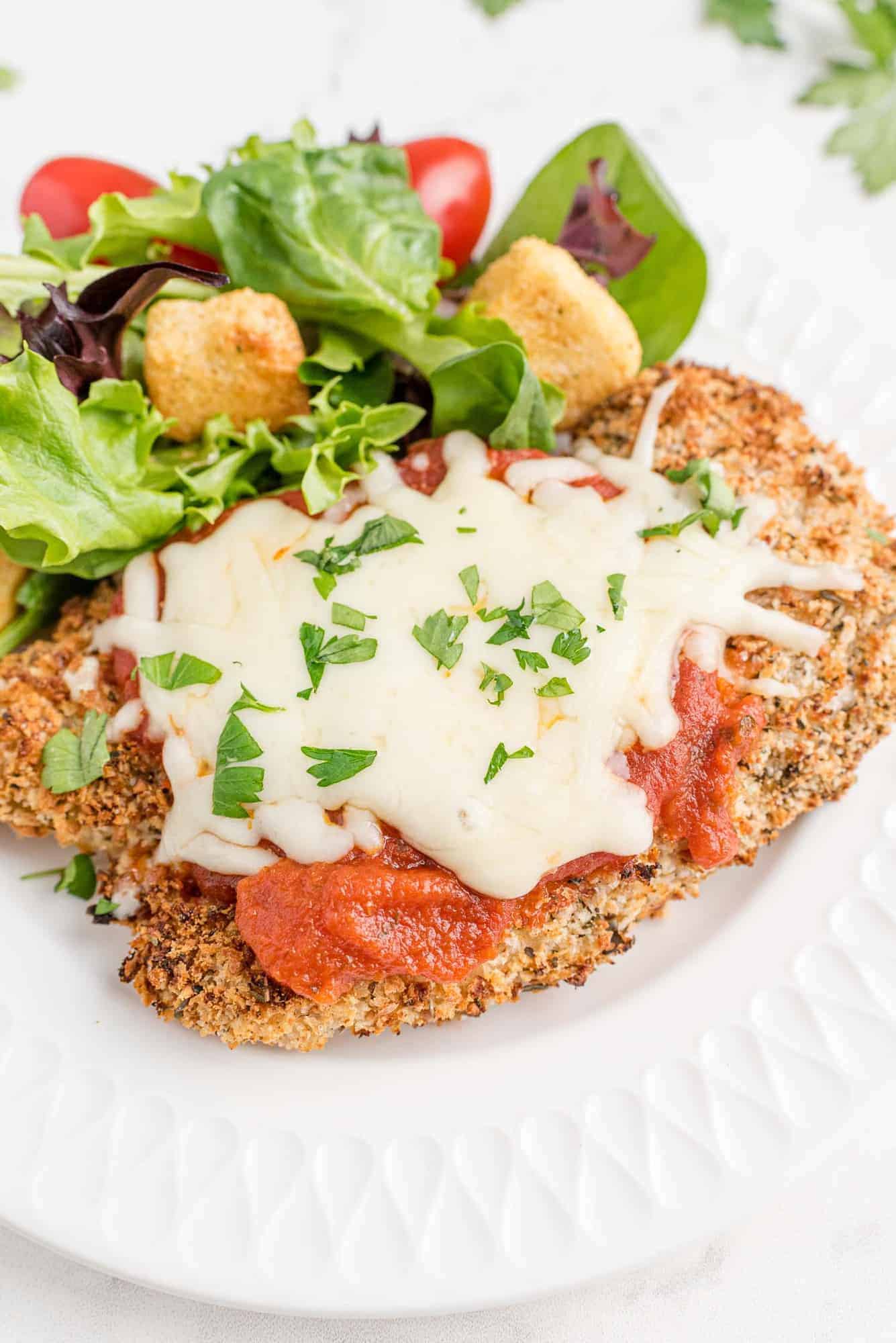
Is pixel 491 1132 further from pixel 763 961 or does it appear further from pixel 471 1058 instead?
pixel 763 961

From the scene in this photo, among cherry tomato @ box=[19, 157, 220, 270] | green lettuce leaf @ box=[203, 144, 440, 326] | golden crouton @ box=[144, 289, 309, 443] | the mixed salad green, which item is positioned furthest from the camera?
cherry tomato @ box=[19, 157, 220, 270]

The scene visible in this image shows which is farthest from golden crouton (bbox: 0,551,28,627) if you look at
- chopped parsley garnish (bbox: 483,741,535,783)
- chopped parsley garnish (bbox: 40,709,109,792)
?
chopped parsley garnish (bbox: 483,741,535,783)

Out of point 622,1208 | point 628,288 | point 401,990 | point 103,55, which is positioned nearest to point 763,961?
point 622,1208

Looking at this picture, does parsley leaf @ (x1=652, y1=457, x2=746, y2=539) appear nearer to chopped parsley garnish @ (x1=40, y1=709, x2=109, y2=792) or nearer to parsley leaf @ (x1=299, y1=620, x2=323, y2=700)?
parsley leaf @ (x1=299, y1=620, x2=323, y2=700)

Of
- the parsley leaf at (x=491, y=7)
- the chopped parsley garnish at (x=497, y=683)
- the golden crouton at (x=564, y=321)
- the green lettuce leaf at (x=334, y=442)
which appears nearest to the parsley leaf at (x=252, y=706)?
the chopped parsley garnish at (x=497, y=683)

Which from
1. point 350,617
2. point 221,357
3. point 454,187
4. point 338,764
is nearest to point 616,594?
point 350,617

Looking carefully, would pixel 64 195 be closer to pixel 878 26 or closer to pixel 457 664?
pixel 457 664
